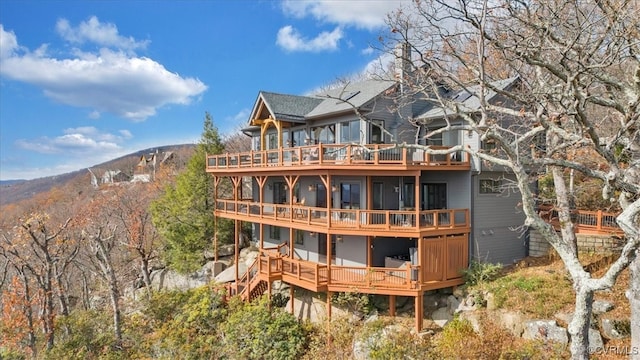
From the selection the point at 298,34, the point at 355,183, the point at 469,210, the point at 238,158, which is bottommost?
the point at 469,210

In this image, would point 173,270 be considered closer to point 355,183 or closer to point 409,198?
point 355,183

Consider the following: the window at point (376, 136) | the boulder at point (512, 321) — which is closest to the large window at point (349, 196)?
the window at point (376, 136)

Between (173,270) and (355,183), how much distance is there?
1525 cm

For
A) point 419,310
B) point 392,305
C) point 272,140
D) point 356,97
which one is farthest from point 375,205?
point 272,140

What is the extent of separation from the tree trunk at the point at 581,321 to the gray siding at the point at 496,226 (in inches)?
320

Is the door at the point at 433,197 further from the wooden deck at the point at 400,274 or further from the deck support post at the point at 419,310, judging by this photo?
the deck support post at the point at 419,310

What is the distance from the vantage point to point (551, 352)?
34.8ft

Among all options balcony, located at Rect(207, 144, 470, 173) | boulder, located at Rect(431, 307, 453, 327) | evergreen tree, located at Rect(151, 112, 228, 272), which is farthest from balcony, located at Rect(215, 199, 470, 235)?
evergreen tree, located at Rect(151, 112, 228, 272)

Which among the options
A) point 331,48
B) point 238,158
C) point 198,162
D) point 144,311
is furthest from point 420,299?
point 331,48

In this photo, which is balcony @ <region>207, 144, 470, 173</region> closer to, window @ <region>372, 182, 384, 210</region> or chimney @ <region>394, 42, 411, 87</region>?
window @ <region>372, 182, 384, 210</region>

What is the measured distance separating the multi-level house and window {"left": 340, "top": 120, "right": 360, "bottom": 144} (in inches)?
2.0

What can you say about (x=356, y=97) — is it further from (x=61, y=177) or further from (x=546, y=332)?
(x=61, y=177)

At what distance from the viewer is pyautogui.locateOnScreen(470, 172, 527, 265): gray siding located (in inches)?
636

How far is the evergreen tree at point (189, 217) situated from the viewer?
23891 mm
